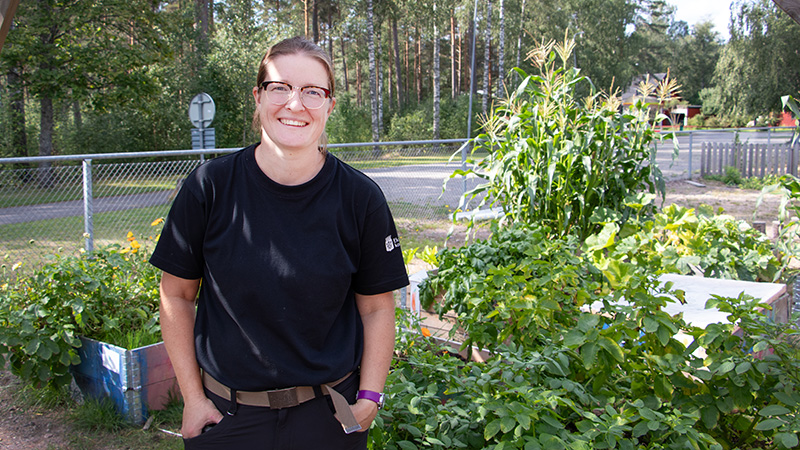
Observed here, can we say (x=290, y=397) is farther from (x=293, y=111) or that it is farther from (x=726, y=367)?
(x=726, y=367)

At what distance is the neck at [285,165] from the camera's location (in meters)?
1.52

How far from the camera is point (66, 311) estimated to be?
3.20 m

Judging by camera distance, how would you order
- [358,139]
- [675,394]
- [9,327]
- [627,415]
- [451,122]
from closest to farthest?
1. [627,415]
2. [675,394]
3. [9,327]
4. [358,139]
5. [451,122]

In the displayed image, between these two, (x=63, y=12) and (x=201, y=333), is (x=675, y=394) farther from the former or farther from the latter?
(x=63, y=12)

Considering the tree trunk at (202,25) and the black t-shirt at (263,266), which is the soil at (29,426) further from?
the tree trunk at (202,25)

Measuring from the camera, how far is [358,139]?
32.4 metres

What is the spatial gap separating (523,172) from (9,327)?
319 cm

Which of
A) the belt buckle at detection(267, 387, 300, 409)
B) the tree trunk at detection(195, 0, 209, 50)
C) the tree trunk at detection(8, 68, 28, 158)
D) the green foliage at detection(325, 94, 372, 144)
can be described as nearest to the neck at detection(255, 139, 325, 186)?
the belt buckle at detection(267, 387, 300, 409)

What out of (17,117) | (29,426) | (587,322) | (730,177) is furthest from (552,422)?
(17,117)

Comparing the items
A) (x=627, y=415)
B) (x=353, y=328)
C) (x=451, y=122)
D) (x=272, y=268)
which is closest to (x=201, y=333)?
(x=272, y=268)

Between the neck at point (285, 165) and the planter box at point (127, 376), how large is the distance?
2063 mm

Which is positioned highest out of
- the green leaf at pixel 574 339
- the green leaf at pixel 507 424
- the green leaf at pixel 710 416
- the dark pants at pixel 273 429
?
the green leaf at pixel 574 339

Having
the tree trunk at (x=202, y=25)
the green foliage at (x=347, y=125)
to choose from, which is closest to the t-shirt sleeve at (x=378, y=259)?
the tree trunk at (x=202, y=25)

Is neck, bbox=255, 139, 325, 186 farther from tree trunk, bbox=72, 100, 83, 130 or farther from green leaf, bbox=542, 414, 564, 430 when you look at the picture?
tree trunk, bbox=72, 100, 83, 130
